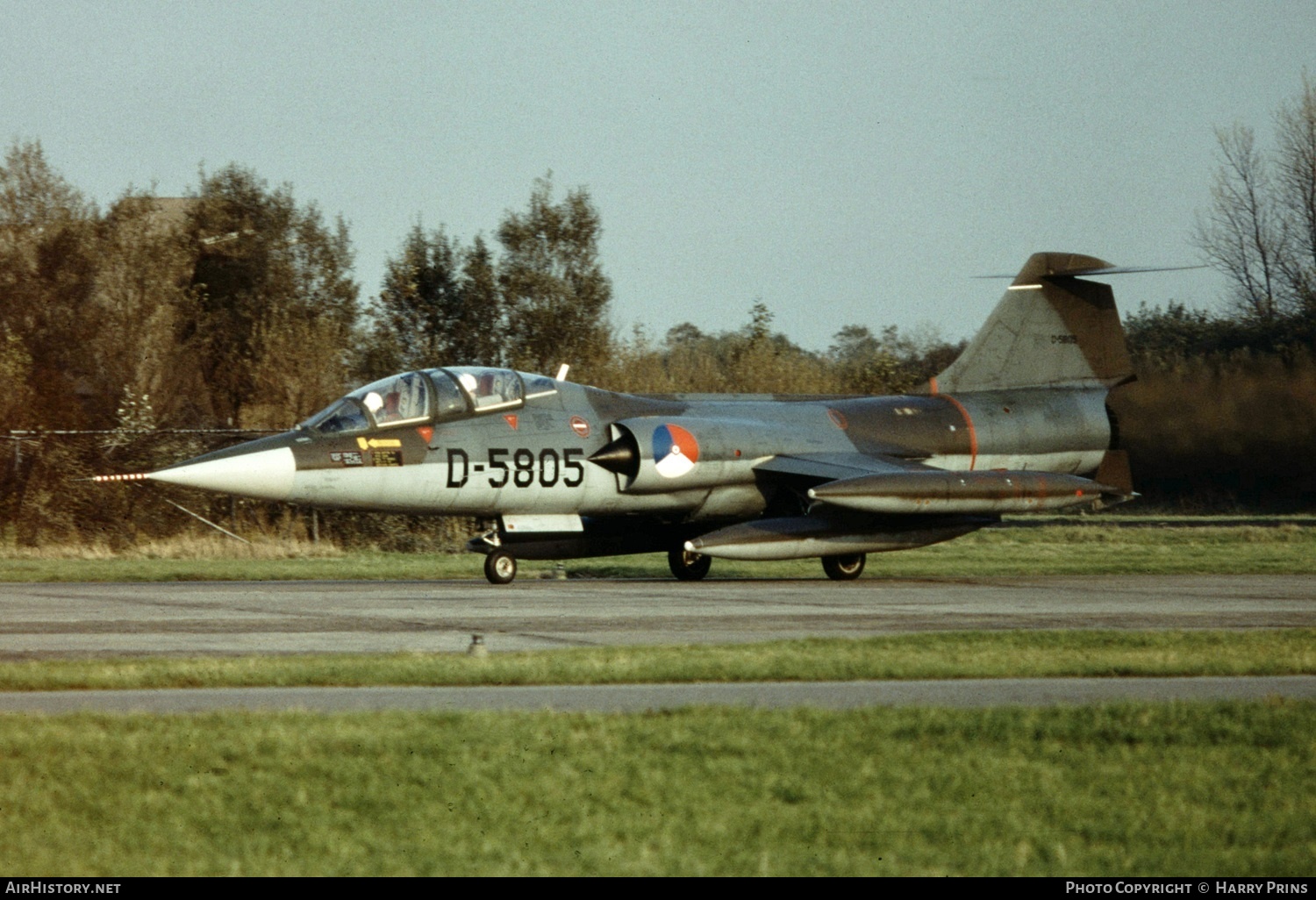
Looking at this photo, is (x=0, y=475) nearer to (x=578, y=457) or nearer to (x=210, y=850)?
(x=578, y=457)

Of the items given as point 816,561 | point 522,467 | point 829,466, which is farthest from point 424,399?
point 816,561

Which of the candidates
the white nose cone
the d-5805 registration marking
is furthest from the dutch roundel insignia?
the white nose cone

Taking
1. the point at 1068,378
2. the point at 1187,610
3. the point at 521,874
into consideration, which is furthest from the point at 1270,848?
the point at 1068,378

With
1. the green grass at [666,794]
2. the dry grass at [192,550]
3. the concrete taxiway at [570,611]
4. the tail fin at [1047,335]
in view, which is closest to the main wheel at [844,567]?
the concrete taxiway at [570,611]

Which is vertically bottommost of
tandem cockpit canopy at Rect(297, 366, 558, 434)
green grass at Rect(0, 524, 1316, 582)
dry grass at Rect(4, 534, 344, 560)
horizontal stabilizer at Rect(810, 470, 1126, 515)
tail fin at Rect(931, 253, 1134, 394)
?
green grass at Rect(0, 524, 1316, 582)

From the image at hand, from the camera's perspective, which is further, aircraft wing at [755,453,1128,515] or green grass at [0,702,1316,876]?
aircraft wing at [755,453,1128,515]

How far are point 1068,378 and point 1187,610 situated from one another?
9.98 m

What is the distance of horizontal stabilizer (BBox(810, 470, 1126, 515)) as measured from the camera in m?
19.9

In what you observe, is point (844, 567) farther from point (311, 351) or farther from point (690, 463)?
point (311, 351)

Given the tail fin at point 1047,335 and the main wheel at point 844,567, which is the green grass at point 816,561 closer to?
the main wheel at point 844,567

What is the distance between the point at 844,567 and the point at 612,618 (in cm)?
744

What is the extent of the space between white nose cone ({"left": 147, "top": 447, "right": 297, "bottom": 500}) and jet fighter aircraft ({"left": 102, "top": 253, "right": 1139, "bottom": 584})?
0.9 inches

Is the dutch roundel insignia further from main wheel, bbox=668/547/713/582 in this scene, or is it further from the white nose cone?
the white nose cone

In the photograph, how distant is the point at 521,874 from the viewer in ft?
17.8
